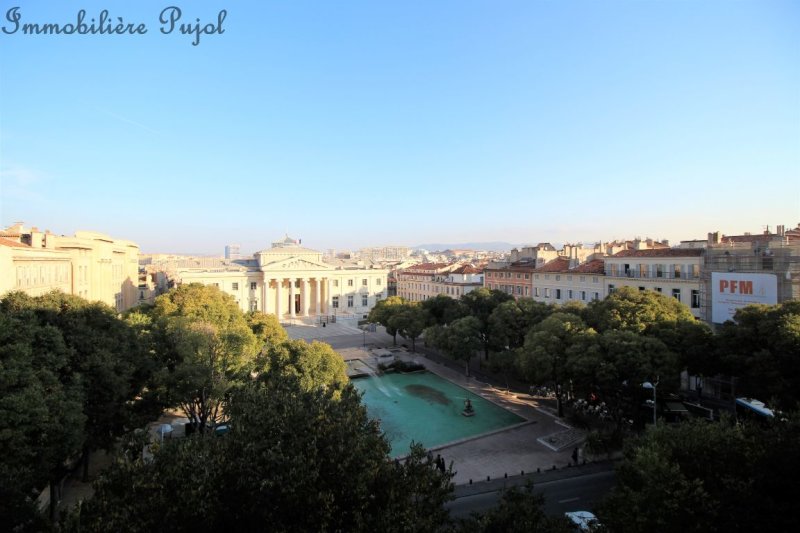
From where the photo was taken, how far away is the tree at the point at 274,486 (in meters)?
8.89

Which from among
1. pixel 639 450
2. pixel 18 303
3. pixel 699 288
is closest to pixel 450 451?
pixel 639 450

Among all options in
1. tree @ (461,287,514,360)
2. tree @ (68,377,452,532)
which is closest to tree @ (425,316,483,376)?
tree @ (461,287,514,360)

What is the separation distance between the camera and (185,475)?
381 inches

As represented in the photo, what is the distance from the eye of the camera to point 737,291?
1501 inches

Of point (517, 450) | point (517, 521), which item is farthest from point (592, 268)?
point (517, 521)

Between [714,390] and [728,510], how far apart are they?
31.8 m

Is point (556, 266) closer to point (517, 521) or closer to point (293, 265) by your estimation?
point (293, 265)

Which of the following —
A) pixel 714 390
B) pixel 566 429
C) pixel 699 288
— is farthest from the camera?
pixel 699 288

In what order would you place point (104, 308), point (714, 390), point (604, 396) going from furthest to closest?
point (714, 390) → point (604, 396) → point (104, 308)

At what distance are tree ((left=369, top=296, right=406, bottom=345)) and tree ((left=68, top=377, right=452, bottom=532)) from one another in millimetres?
46492

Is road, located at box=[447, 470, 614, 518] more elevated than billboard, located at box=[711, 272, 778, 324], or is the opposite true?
billboard, located at box=[711, 272, 778, 324]

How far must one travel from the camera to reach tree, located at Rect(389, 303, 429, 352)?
5456 centimetres

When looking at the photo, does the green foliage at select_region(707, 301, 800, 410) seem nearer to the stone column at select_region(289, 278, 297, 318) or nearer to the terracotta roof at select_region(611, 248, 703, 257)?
the terracotta roof at select_region(611, 248, 703, 257)

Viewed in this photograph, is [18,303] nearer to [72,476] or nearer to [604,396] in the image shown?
[72,476]
